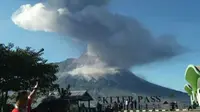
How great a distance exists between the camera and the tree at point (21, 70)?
128 feet

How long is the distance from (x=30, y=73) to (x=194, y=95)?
3262 cm

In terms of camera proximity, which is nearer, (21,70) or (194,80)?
(21,70)

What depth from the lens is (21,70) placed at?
39875 mm

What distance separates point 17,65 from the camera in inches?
1574

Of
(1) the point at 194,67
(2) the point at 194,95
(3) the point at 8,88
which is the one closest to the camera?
(3) the point at 8,88

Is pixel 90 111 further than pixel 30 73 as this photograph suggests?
Yes

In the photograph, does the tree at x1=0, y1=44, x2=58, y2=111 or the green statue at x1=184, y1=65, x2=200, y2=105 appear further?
the green statue at x1=184, y1=65, x2=200, y2=105

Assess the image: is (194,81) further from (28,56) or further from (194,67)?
(28,56)

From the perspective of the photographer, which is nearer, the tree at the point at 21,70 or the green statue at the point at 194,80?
the tree at the point at 21,70

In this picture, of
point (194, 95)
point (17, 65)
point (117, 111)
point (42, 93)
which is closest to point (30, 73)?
point (17, 65)

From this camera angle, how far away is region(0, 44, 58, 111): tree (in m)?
39.0

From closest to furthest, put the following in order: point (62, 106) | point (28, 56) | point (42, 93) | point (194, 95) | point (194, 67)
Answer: point (62, 106)
point (28, 56)
point (42, 93)
point (194, 67)
point (194, 95)

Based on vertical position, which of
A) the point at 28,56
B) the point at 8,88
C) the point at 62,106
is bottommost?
the point at 62,106

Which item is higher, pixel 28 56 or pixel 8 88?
pixel 28 56
